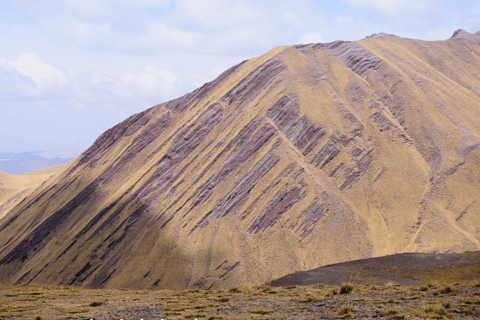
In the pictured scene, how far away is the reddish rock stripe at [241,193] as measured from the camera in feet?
135

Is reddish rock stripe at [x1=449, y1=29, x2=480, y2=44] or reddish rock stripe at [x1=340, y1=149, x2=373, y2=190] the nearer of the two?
reddish rock stripe at [x1=340, y1=149, x2=373, y2=190]

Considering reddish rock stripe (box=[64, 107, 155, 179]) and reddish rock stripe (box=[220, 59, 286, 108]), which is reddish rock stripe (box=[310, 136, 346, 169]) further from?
reddish rock stripe (box=[64, 107, 155, 179])

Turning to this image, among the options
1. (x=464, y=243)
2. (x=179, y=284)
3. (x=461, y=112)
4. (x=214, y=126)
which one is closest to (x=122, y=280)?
(x=179, y=284)

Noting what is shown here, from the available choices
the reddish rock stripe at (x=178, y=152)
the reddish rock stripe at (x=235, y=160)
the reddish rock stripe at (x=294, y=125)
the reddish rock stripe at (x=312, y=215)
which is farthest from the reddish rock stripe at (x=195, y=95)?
the reddish rock stripe at (x=312, y=215)

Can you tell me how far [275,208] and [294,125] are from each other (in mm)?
14235

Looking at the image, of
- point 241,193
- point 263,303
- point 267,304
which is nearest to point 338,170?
point 241,193

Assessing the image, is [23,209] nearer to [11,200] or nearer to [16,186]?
[11,200]

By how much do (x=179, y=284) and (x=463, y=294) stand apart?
2667 cm

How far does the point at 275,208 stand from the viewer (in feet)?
131

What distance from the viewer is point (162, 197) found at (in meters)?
46.4

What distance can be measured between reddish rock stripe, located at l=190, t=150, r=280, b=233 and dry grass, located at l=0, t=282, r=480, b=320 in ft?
71.8

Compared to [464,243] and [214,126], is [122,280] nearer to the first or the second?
[214,126]

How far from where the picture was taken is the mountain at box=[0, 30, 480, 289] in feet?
121

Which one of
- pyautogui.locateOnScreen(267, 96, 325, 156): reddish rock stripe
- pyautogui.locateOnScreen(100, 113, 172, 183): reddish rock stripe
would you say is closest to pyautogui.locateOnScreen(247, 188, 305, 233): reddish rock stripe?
pyautogui.locateOnScreen(267, 96, 325, 156): reddish rock stripe
